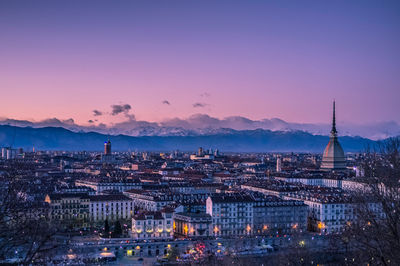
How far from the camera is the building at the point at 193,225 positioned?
4694 centimetres

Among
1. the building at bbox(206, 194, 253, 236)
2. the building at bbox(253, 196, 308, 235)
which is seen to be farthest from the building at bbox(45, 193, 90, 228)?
the building at bbox(253, 196, 308, 235)

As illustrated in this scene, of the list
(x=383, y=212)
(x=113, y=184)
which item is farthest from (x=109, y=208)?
(x=383, y=212)

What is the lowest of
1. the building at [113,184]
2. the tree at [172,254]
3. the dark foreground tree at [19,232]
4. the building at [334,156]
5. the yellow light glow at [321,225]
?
the tree at [172,254]

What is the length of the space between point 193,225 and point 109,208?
42.2 feet

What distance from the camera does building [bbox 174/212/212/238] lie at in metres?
46.9

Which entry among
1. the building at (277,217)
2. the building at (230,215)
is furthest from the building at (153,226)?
the building at (277,217)

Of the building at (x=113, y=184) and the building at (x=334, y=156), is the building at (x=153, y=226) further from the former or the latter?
the building at (x=334, y=156)

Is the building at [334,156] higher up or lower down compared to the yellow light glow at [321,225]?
higher up

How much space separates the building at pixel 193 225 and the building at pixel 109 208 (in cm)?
957

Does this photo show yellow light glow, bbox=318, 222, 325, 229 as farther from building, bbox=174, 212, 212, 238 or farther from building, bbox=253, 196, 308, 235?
building, bbox=174, 212, 212, 238

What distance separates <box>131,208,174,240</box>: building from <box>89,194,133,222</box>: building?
995cm

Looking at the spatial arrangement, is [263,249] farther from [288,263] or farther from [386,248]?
[386,248]

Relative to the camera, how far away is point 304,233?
48000 millimetres

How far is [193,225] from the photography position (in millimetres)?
46938
